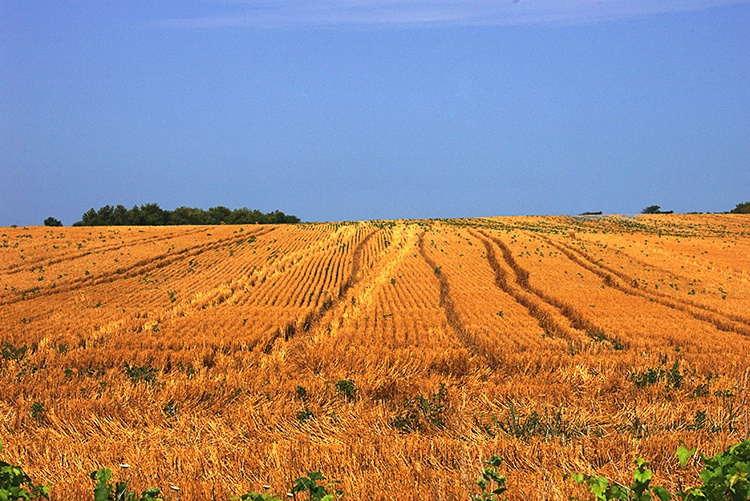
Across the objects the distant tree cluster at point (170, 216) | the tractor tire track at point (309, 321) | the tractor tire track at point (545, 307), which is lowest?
the tractor tire track at point (309, 321)

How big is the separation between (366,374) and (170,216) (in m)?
113

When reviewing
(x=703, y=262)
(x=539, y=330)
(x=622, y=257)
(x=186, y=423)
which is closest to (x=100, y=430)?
(x=186, y=423)

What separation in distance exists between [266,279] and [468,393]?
76.5 feet

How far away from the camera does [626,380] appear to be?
1289cm

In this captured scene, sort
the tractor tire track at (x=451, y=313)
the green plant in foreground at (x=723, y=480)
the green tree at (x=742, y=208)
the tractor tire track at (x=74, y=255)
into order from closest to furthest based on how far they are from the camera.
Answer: the green plant in foreground at (x=723, y=480), the tractor tire track at (x=451, y=313), the tractor tire track at (x=74, y=255), the green tree at (x=742, y=208)

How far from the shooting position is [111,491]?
4.74m

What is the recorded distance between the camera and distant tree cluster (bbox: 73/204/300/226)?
362ft

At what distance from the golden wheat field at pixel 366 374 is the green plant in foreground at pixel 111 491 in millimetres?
566

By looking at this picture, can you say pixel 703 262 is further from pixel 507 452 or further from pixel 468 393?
pixel 507 452

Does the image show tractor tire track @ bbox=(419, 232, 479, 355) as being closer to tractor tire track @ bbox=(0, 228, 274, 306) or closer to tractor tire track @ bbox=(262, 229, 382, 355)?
tractor tire track @ bbox=(262, 229, 382, 355)

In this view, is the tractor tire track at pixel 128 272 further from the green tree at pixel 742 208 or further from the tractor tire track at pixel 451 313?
the green tree at pixel 742 208

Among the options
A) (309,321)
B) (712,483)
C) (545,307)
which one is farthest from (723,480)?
(545,307)

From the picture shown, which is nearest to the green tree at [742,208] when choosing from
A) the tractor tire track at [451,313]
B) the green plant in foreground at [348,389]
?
the tractor tire track at [451,313]

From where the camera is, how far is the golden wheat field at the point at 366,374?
6395 millimetres
